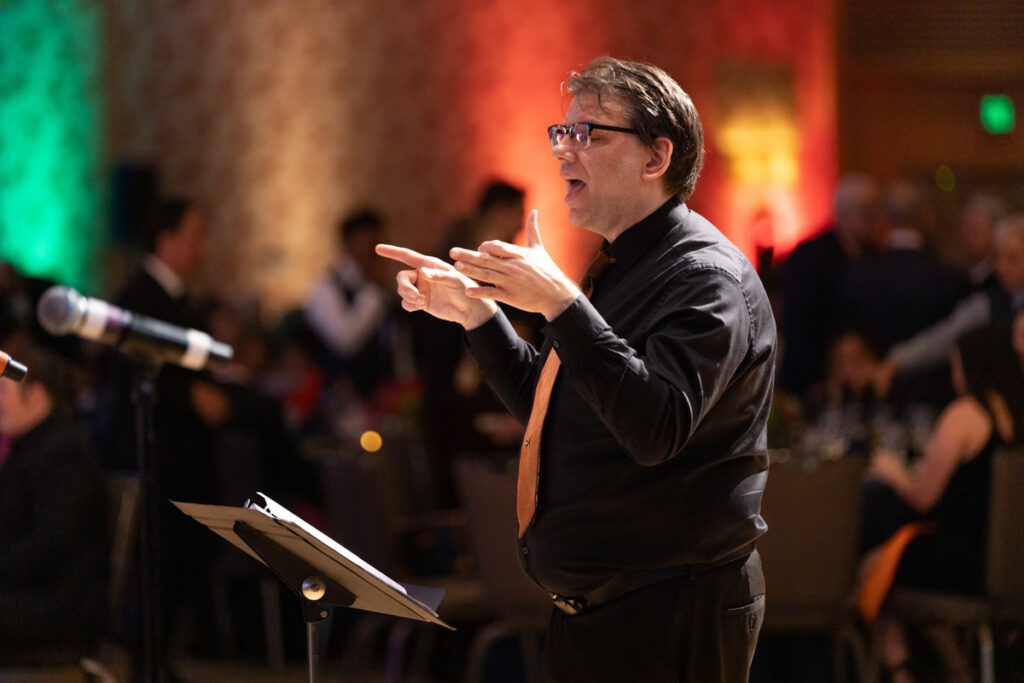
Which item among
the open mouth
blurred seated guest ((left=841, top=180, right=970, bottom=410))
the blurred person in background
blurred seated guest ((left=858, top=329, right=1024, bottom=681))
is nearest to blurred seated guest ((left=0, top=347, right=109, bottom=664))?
the blurred person in background

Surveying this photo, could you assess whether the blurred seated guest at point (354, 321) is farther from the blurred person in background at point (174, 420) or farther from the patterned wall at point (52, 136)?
the patterned wall at point (52, 136)

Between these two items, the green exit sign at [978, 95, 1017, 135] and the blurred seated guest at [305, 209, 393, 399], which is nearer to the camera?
Answer: the blurred seated guest at [305, 209, 393, 399]

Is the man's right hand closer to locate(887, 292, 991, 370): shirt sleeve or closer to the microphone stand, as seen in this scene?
the microphone stand

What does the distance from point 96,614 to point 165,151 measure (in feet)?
18.9

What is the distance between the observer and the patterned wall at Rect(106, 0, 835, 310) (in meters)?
8.48

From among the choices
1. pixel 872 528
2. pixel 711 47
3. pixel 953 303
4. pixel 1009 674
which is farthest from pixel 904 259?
pixel 711 47

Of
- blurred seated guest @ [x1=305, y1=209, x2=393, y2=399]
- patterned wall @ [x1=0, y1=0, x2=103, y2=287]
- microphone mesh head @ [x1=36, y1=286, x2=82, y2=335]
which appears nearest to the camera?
microphone mesh head @ [x1=36, y1=286, x2=82, y2=335]

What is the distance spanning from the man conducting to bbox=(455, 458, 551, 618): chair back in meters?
1.46

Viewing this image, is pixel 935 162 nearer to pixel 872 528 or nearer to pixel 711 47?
pixel 711 47

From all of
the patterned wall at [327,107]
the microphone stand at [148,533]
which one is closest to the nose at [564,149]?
the microphone stand at [148,533]

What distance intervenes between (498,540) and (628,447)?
1.86 m

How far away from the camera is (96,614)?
330cm

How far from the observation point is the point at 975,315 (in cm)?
499

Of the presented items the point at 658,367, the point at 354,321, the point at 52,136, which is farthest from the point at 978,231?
the point at 52,136
